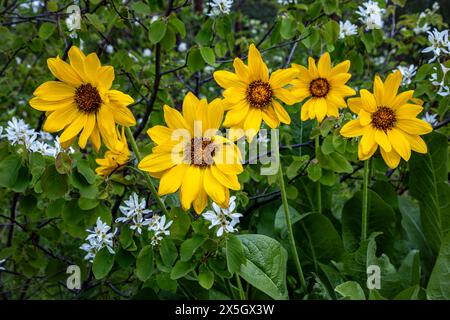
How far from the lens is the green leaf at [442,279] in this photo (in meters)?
1.49

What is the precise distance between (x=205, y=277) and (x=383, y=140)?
0.57m

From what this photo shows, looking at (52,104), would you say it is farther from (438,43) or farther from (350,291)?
(438,43)

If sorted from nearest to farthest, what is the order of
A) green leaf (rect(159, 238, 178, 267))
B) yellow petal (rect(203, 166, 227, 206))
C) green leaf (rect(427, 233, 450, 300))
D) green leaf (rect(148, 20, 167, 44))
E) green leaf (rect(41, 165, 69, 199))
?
yellow petal (rect(203, 166, 227, 206))
green leaf (rect(41, 165, 69, 199))
green leaf (rect(159, 238, 178, 267))
green leaf (rect(427, 233, 450, 300))
green leaf (rect(148, 20, 167, 44))

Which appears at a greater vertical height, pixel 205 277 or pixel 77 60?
pixel 77 60

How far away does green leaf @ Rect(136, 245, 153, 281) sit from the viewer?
1.39 m

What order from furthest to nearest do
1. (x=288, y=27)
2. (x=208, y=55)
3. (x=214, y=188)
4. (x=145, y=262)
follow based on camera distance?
1. (x=288, y=27)
2. (x=208, y=55)
3. (x=145, y=262)
4. (x=214, y=188)

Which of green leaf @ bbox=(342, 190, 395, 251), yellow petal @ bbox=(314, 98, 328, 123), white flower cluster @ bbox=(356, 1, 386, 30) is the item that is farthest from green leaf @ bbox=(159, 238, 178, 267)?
white flower cluster @ bbox=(356, 1, 386, 30)

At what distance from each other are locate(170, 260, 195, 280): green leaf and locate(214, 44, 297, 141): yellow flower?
1.23 ft

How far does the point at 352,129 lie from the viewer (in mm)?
1354

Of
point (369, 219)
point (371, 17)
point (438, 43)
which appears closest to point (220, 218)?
point (369, 219)

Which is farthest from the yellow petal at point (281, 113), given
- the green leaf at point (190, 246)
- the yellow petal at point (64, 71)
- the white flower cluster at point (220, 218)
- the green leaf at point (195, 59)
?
the green leaf at point (195, 59)

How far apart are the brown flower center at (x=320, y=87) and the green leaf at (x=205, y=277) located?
22.3 inches

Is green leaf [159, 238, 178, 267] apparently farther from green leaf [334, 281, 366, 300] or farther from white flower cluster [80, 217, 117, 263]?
green leaf [334, 281, 366, 300]
